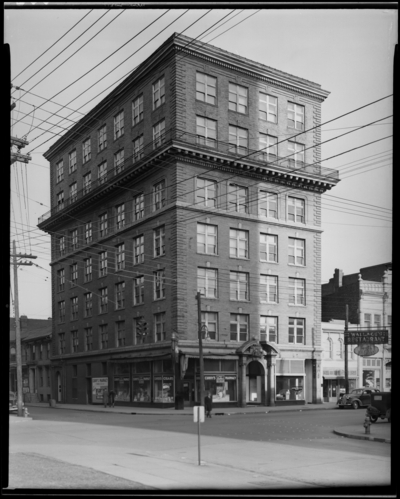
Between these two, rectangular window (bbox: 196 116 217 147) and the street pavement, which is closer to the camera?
the street pavement

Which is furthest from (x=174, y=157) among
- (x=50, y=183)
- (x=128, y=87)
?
(x=50, y=183)

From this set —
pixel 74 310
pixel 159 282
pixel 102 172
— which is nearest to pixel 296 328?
pixel 159 282

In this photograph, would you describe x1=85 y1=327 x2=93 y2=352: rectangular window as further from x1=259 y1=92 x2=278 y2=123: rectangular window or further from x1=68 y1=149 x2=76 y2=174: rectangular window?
x1=259 y1=92 x2=278 y2=123: rectangular window

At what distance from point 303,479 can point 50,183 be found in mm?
7022

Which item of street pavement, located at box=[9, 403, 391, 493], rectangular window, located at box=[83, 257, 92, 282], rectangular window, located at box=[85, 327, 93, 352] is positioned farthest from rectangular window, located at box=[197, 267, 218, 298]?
street pavement, located at box=[9, 403, 391, 493]

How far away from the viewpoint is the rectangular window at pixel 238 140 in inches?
467

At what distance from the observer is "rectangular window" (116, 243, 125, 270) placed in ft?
40.3

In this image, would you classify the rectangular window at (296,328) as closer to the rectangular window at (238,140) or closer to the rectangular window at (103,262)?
the rectangular window at (238,140)

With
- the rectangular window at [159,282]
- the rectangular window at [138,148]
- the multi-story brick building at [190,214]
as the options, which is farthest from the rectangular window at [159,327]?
the rectangular window at [138,148]

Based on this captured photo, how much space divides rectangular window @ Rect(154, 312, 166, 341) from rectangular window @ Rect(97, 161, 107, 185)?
3.21 metres

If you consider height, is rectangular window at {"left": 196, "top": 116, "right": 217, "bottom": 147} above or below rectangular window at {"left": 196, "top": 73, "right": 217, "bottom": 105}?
below

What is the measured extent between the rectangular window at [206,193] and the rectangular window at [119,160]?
171 centimetres
